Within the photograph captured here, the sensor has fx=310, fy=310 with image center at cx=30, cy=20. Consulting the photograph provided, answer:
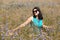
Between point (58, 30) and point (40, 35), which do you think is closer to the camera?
point (40, 35)

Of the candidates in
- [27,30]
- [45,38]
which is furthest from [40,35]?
[27,30]

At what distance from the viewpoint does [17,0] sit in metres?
15.6

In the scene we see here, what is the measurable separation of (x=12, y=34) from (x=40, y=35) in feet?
1.41

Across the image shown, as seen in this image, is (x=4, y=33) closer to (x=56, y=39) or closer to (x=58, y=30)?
(x=56, y=39)

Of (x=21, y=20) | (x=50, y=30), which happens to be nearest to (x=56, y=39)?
(x=50, y=30)

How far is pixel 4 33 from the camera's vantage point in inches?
188

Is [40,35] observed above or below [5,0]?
above

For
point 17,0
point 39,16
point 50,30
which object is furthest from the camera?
point 17,0

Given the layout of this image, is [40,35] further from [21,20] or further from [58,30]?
[21,20]

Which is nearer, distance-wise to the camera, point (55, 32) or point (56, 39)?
point (56, 39)

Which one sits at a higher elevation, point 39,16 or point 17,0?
point 39,16

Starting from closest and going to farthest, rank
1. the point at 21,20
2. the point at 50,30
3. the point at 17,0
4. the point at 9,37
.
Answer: the point at 9,37 < the point at 50,30 < the point at 21,20 < the point at 17,0

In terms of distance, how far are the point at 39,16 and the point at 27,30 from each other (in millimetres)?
1359

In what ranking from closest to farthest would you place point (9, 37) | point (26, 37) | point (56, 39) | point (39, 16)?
point (9, 37), point (26, 37), point (56, 39), point (39, 16)
